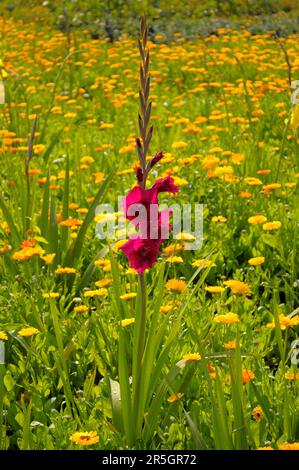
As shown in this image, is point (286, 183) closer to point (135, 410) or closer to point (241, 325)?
point (241, 325)

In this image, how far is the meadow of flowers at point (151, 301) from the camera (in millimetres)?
1614

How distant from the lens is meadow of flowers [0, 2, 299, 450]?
161 centimetres

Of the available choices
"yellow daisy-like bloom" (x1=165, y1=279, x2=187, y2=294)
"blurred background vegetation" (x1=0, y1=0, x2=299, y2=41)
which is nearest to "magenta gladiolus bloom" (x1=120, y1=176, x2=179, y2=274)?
"yellow daisy-like bloom" (x1=165, y1=279, x2=187, y2=294)

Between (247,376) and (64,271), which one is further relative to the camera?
(64,271)

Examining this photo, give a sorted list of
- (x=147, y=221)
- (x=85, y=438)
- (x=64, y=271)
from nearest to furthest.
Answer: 1. (x=147, y=221)
2. (x=85, y=438)
3. (x=64, y=271)

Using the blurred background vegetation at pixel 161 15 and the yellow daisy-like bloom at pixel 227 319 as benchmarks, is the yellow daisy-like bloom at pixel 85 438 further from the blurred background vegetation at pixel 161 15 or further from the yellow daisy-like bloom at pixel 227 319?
the blurred background vegetation at pixel 161 15

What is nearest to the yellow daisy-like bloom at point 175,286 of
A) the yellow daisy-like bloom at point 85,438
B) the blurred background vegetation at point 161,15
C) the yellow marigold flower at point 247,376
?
the yellow marigold flower at point 247,376

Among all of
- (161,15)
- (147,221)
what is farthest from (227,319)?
(161,15)

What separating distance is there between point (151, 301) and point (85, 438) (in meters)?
0.61

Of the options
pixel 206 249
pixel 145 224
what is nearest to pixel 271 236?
pixel 206 249

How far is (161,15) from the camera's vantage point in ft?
34.6

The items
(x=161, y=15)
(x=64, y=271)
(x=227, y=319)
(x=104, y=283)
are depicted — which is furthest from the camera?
(x=161, y=15)

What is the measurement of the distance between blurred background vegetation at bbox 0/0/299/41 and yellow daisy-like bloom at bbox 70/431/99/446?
296 inches

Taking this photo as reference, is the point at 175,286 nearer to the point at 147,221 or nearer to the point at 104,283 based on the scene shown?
the point at 104,283
